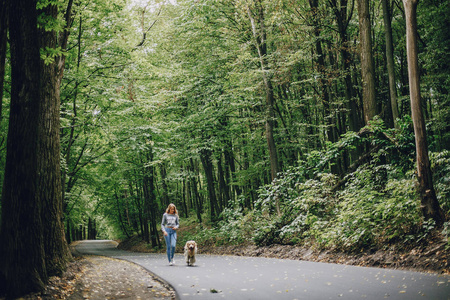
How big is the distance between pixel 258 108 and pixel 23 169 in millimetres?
14820

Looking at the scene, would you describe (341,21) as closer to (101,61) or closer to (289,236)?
(289,236)

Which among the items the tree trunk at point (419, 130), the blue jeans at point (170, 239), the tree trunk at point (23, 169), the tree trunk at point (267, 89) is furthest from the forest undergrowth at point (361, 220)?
the tree trunk at point (23, 169)

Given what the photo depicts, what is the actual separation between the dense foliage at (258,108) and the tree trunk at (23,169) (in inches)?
39.0

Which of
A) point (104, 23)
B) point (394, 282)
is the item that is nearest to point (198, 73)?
point (104, 23)

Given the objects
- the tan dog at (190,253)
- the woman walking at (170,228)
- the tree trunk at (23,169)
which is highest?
the tree trunk at (23,169)

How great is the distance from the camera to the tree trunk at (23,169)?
19.9 feet

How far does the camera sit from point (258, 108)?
19578 millimetres

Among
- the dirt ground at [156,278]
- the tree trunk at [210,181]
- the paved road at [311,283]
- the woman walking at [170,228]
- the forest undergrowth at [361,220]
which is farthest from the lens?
the tree trunk at [210,181]

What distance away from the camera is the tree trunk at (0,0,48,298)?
19.9 ft

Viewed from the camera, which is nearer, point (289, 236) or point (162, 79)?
point (289, 236)

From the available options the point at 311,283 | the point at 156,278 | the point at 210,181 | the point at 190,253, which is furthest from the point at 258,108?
the point at 311,283

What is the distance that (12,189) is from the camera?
6.26 m

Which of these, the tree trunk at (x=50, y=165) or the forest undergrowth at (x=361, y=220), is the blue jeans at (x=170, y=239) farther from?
the tree trunk at (x=50, y=165)

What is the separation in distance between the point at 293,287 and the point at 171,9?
67.6 feet
